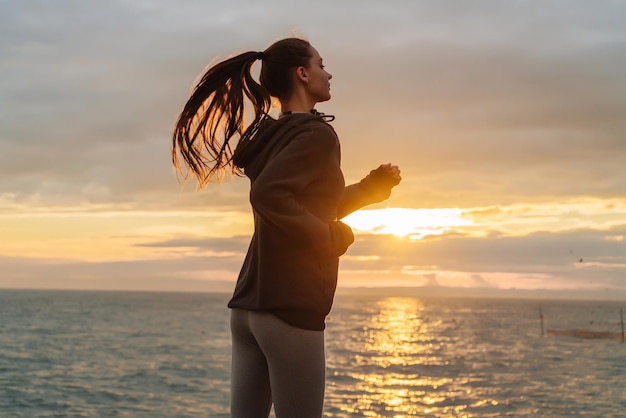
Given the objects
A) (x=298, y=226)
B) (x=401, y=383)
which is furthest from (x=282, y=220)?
(x=401, y=383)

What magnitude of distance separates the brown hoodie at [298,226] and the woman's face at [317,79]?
0.15 m

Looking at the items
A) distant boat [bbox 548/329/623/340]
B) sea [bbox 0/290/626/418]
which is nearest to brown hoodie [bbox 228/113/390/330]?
sea [bbox 0/290/626/418]

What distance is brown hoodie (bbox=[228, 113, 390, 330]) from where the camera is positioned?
256 cm

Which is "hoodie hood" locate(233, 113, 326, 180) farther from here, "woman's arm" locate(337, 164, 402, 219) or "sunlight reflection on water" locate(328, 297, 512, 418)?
"sunlight reflection on water" locate(328, 297, 512, 418)

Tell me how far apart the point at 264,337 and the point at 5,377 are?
3465 cm

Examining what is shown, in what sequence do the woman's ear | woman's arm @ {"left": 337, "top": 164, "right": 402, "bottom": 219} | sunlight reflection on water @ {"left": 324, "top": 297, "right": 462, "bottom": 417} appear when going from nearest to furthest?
the woman's ear → woman's arm @ {"left": 337, "top": 164, "right": 402, "bottom": 219} → sunlight reflection on water @ {"left": 324, "top": 297, "right": 462, "bottom": 417}

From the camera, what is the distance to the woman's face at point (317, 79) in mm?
2811

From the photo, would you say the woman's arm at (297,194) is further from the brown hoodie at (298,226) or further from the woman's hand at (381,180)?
the woman's hand at (381,180)

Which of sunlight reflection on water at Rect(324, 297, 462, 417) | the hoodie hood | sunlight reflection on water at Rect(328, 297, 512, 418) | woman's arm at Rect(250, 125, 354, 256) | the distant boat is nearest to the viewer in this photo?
woman's arm at Rect(250, 125, 354, 256)

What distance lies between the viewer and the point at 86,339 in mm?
59688

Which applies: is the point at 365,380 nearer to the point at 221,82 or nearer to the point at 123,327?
the point at 221,82

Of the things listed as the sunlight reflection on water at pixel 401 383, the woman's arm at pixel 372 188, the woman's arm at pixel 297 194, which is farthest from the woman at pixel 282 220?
the sunlight reflection on water at pixel 401 383

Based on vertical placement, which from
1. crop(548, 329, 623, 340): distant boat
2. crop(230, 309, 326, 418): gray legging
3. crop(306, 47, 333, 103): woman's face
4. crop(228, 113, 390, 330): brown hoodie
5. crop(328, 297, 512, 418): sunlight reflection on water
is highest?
crop(306, 47, 333, 103): woman's face

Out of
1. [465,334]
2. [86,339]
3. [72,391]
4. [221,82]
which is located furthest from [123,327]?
[221,82]
